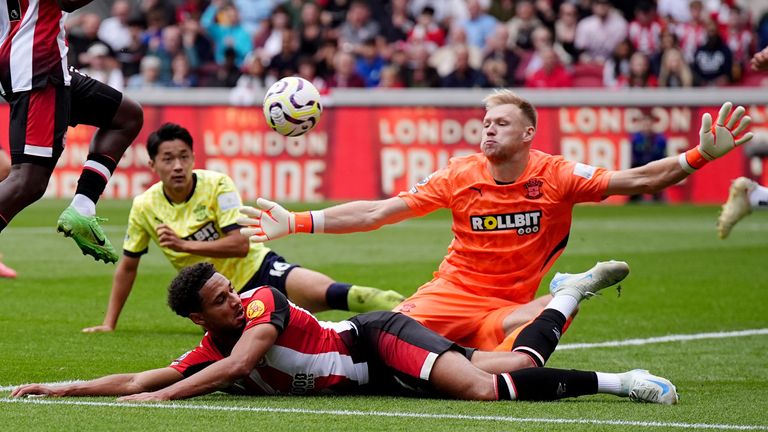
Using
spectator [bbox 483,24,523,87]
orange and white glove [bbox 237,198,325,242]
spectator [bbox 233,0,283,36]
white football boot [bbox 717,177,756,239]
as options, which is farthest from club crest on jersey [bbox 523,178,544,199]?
spectator [bbox 233,0,283,36]

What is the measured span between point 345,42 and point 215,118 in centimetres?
450

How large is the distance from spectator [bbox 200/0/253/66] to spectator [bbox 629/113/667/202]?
9023 millimetres

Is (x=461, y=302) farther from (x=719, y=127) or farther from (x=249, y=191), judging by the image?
(x=249, y=191)

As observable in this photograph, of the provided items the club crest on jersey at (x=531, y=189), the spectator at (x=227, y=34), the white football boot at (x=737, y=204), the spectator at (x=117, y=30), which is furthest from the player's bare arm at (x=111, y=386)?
the spectator at (x=117, y=30)

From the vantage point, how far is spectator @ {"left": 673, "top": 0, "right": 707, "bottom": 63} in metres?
25.8

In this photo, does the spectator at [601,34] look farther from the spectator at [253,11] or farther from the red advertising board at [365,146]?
the spectator at [253,11]

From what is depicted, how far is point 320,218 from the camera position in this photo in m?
8.48

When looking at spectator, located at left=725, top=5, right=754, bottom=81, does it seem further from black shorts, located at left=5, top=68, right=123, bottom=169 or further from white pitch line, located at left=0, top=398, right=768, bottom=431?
white pitch line, located at left=0, top=398, right=768, bottom=431

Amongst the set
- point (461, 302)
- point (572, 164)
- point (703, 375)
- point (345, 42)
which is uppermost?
point (345, 42)

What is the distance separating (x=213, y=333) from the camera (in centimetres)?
759

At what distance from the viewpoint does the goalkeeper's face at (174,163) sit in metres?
10.4

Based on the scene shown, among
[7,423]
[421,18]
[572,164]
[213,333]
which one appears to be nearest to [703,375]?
[572,164]

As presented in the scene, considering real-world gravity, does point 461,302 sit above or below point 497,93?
below

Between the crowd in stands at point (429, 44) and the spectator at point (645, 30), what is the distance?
0.07 feet
